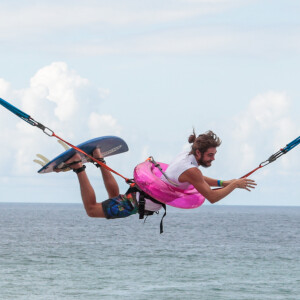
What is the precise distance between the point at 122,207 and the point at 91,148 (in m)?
0.98

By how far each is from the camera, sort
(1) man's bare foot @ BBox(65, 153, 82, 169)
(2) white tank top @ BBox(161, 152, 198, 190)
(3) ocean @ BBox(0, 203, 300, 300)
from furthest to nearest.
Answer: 1. (3) ocean @ BBox(0, 203, 300, 300)
2. (1) man's bare foot @ BBox(65, 153, 82, 169)
3. (2) white tank top @ BBox(161, 152, 198, 190)

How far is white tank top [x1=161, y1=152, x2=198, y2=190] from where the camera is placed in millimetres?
9695

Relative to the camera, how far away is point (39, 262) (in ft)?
298

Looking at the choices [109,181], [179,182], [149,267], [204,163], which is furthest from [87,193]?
[149,267]

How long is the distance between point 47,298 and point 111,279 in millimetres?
11556

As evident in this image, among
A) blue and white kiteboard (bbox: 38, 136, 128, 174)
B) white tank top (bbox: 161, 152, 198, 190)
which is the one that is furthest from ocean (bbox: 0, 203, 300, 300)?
white tank top (bbox: 161, 152, 198, 190)

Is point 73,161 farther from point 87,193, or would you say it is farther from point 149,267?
point 149,267

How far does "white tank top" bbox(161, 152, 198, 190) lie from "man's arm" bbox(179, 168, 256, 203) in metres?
0.08

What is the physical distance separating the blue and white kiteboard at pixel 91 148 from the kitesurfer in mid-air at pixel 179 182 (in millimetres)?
117

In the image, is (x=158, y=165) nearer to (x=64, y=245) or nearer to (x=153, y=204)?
(x=153, y=204)

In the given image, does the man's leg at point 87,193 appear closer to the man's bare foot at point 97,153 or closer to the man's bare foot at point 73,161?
the man's bare foot at point 73,161

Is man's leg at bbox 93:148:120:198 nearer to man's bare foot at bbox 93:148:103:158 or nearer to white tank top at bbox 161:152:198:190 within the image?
man's bare foot at bbox 93:148:103:158

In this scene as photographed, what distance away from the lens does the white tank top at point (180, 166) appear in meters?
9.70

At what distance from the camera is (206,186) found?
31.9 ft
